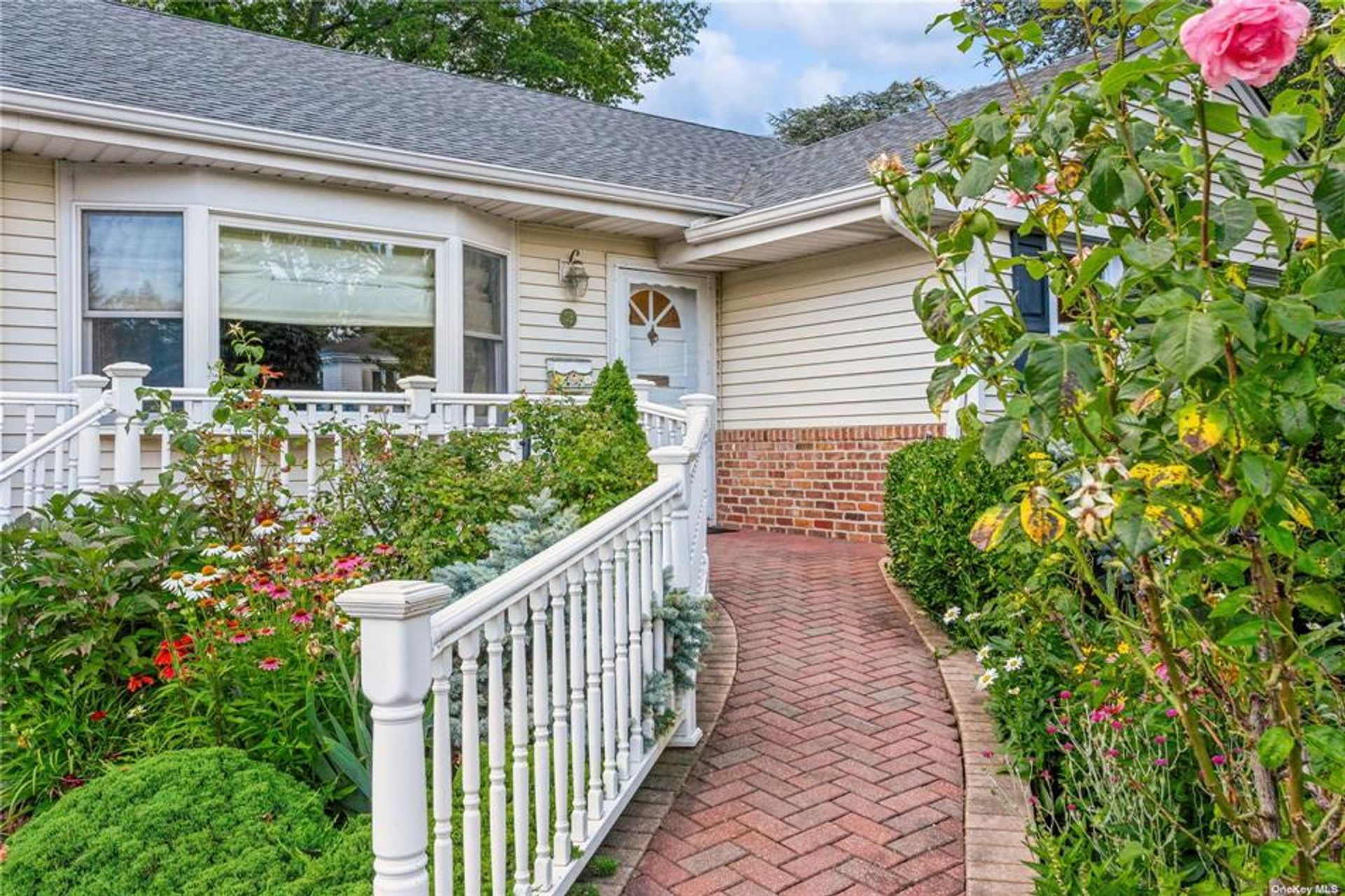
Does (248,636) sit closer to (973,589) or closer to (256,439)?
(256,439)

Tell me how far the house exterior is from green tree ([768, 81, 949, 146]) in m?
13.2

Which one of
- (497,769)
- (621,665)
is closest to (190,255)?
(621,665)

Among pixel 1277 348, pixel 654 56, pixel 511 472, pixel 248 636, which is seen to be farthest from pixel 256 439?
pixel 654 56

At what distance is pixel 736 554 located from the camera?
22.2ft

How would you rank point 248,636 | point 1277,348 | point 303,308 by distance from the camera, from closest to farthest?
point 1277,348
point 248,636
point 303,308

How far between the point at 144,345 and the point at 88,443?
4.42 feet

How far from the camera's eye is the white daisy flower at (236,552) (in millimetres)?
3805

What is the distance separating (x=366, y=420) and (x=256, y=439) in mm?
700

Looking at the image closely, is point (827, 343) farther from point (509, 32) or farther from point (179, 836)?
point (509, 32)

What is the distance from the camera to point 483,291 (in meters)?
7.34

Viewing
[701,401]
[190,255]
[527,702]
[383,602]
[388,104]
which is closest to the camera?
[383,602]

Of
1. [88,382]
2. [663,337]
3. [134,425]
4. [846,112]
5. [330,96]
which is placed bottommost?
[134,425]

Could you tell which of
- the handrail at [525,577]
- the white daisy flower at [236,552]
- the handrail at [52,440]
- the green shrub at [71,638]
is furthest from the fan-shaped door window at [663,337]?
the handrail at [525,577]

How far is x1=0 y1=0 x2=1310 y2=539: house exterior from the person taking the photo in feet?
19.3
